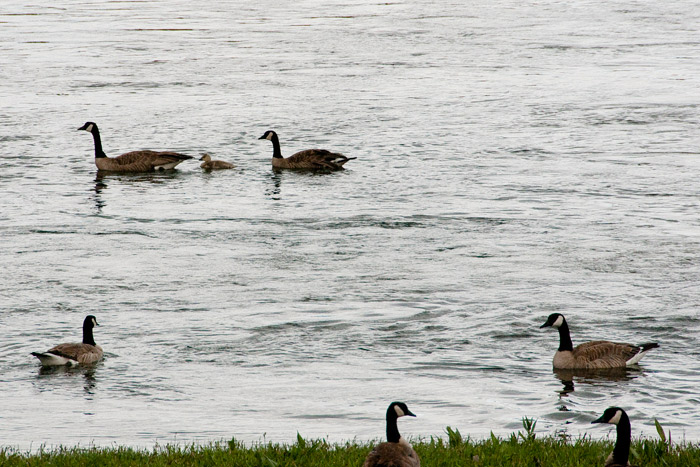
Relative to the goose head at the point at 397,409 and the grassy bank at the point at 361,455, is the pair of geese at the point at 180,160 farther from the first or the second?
the goose head at the point at 397,409

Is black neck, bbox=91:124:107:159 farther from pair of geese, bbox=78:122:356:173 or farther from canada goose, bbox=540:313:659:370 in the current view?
canada goose, bbox=540:313:659:370

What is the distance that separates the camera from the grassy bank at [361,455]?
337 inches

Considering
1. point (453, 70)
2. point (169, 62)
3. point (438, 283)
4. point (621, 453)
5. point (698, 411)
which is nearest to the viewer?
point (621, 453)

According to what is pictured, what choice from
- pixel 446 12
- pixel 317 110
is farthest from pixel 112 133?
pixel 446 12

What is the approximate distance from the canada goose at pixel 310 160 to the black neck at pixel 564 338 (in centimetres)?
1164

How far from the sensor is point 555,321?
12.8 metres

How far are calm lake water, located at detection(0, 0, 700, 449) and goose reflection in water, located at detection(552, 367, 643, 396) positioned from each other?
58mm

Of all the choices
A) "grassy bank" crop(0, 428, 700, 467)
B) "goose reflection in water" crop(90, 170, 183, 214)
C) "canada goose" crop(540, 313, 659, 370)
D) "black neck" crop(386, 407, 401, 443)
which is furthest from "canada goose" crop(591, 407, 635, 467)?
"goose reflection in water" crop(90, 170, 183, 214)

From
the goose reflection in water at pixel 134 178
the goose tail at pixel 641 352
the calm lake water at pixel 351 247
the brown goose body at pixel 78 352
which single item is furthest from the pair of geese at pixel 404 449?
the goose reflection in water at pixel 134 178

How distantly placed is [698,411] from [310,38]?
1508 inches

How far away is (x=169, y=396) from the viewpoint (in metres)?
11.7

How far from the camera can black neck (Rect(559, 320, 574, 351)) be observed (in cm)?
1263

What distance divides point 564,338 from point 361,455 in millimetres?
4572

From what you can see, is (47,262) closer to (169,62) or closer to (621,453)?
(621,453)
